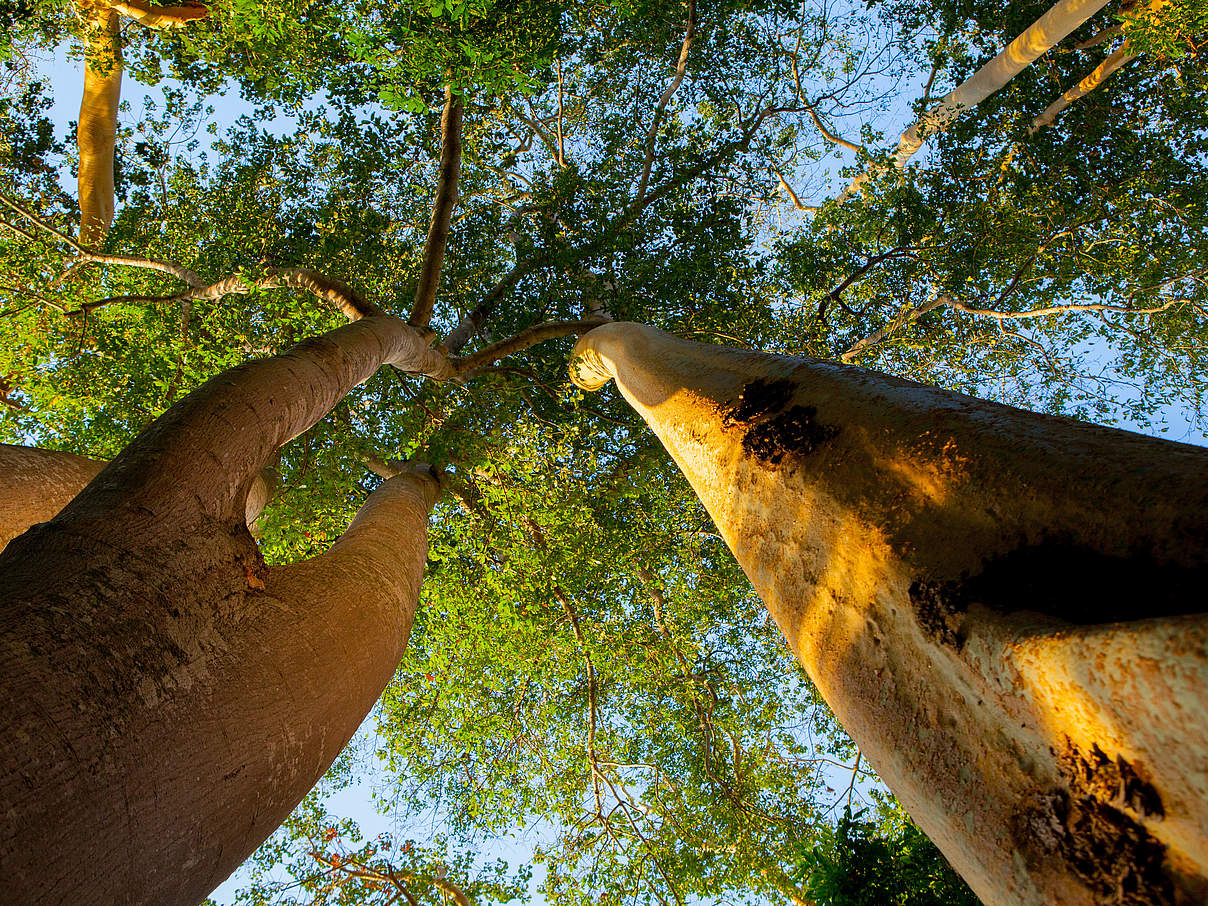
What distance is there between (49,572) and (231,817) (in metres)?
0.79

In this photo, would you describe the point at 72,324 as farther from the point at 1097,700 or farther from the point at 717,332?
the point at 1097,700

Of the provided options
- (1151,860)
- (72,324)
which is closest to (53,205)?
(72,324)

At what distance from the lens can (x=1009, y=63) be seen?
27.8ft

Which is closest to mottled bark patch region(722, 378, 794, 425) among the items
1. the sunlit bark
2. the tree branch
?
the tree branch

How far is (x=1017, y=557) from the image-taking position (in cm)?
124

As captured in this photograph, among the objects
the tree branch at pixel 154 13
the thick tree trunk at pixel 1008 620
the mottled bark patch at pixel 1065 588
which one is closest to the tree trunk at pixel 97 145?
the tree branch at pixel 154 13

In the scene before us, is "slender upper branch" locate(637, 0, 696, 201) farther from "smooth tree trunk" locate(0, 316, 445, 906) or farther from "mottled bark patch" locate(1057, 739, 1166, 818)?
"mottled bark patch" locate(1057, 739, 1166, 818)

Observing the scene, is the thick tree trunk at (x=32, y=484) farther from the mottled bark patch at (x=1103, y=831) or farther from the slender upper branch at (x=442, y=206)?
the mottled bark patch at (x=1103, y=831)

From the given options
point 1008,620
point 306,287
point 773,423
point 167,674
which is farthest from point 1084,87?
point 167,674

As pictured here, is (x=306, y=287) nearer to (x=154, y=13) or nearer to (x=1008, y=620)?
(x=154, y=13)

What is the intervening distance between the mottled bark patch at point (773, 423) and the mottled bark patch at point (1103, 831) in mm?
1134

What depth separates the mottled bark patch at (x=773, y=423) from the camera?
6.49ft

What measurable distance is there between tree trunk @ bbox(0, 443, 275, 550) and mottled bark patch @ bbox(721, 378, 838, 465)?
272cm

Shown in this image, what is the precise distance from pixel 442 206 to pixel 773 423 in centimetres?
530
